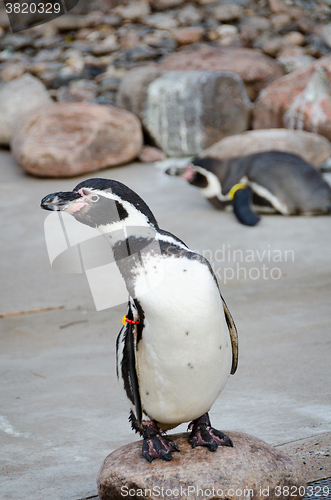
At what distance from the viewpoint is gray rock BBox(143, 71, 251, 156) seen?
8.93 metres

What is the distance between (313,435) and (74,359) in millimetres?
1728

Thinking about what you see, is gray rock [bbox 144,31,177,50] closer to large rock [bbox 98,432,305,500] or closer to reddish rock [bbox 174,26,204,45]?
reddish rock [bbox 174,26,204,45]

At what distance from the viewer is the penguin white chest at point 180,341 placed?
6.02 ft

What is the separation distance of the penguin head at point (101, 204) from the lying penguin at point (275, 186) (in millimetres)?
4321

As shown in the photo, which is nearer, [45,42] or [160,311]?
[160,311]

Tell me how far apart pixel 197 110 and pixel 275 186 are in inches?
123

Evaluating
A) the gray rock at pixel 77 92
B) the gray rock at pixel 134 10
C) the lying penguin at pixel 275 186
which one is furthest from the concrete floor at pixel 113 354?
the gray rock at pixel 134 10

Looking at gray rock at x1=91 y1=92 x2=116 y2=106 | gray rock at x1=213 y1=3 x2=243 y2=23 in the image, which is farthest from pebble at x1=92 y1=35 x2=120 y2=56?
gray rock at x1=213 y1=3 x2=243 y2=23

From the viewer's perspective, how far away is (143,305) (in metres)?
1.86

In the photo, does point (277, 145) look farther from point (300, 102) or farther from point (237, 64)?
point (237, 64)

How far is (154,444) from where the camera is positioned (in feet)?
6.91

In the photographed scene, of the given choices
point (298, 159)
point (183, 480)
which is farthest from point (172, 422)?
point (298, 159)

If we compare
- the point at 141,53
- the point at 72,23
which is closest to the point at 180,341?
the point at 141,53

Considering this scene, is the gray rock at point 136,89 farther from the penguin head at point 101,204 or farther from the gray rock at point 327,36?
the penguin head at point 101,204
